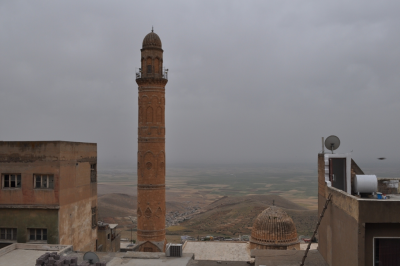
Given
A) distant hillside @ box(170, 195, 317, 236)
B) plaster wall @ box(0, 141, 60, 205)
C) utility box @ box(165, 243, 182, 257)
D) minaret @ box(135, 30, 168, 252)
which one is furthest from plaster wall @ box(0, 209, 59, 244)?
distant hillside @ box(170, 195, 317, 236)

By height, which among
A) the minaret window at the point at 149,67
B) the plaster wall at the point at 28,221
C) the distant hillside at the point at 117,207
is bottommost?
the distant hillside at the point at 117,207

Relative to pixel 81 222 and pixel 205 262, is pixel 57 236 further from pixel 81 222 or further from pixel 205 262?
pixel 205 262

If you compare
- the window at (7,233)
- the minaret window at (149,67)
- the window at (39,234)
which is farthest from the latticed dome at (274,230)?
the window at (7,233)

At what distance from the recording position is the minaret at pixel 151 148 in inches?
931

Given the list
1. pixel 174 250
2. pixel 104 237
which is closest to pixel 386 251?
pixel 174 250

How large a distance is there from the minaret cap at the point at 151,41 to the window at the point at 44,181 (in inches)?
474

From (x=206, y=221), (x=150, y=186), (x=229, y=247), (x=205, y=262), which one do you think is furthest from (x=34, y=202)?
(x=206, y=221)

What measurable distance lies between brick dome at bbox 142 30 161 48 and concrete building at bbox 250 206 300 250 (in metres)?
14.2

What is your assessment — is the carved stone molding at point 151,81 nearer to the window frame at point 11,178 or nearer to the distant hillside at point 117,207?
the window frame at point 11,178

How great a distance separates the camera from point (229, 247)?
92.5 feet

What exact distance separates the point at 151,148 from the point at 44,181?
9363 mm

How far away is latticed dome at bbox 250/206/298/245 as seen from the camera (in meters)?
25.2

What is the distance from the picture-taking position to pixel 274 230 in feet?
83.5

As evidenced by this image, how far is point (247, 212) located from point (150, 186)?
38332 millimetres
